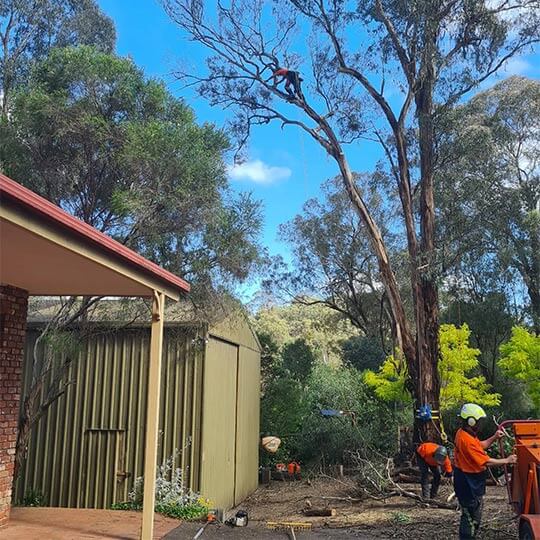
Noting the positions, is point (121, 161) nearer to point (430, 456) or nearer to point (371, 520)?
point (371, 520)

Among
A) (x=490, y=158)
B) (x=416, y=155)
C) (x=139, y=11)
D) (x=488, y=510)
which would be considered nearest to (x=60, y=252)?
(x=488, y=510)

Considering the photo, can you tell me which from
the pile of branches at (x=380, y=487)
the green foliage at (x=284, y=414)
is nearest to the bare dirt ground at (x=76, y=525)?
the pile of branches at (x=380, y=487)

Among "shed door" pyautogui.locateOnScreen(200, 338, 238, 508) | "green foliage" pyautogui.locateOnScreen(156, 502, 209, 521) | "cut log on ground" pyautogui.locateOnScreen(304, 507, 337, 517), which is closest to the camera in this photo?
"green foliage" pyautogui.locateOnScreen(156, 502, 209, 521)

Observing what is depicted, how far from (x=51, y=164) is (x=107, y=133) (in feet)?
3.17

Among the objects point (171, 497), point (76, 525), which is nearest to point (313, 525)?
point (171, 497)

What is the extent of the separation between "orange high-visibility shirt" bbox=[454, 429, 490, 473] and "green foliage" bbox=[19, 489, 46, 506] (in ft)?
23.6

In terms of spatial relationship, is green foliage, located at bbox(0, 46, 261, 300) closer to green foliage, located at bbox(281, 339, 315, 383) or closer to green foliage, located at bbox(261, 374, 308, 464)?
green foliage, located at bbox(261, 374, 308, 464)

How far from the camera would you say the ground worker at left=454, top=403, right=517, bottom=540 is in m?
6.44

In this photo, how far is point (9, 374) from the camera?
7.89 meters

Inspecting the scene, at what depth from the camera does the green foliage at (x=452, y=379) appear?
51.8 ft

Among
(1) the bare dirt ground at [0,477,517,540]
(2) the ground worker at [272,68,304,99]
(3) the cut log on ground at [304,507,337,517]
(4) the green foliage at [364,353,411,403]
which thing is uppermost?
(2) the ground worker at [272,68,304,99]

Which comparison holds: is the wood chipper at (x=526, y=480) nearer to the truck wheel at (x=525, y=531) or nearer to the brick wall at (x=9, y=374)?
the truck wheel at (x=525, y=531)

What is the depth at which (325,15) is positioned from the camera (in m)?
16.2

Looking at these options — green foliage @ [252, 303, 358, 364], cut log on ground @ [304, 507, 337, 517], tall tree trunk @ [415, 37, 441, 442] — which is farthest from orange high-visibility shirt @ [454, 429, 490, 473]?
green foliage @ [252, 303, 358, 364]
